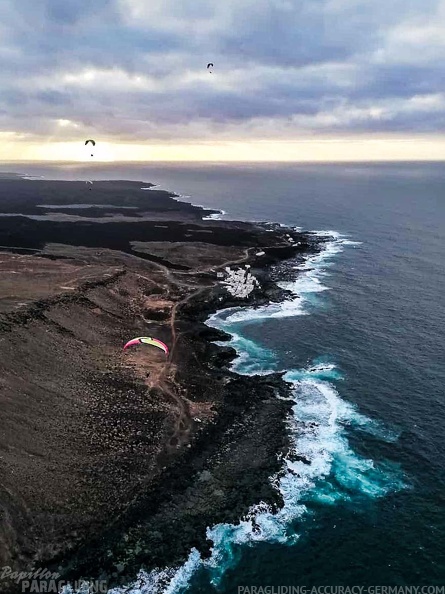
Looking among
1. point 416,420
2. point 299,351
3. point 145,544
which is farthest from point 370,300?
point 145,544

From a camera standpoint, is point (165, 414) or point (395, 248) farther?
point (395, 248)

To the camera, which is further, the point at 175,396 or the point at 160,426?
the point at 175,396

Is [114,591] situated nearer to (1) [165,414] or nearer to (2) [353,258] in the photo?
(1) [165,414]

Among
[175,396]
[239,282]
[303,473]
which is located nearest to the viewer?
[303,473]

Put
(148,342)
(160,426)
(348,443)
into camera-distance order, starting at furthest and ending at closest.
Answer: (148,342) → (160,426) → (348,443)

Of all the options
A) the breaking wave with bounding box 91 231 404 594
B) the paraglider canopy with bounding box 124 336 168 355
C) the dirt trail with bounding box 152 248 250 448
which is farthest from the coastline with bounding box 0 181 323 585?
the paraglider canopy with bounding box 124 336 168 355

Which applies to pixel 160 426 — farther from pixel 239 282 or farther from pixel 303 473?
pixel 239 282

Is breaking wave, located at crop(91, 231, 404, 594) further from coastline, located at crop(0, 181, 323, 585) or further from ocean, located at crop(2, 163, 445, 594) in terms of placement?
coastline, located at crop(0, 181, 323, 585)

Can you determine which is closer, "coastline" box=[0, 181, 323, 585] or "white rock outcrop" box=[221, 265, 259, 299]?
"coastline" box=[0, 181, 323, 585]

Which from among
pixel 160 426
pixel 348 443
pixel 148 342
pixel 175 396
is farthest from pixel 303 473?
pixel 148 342
